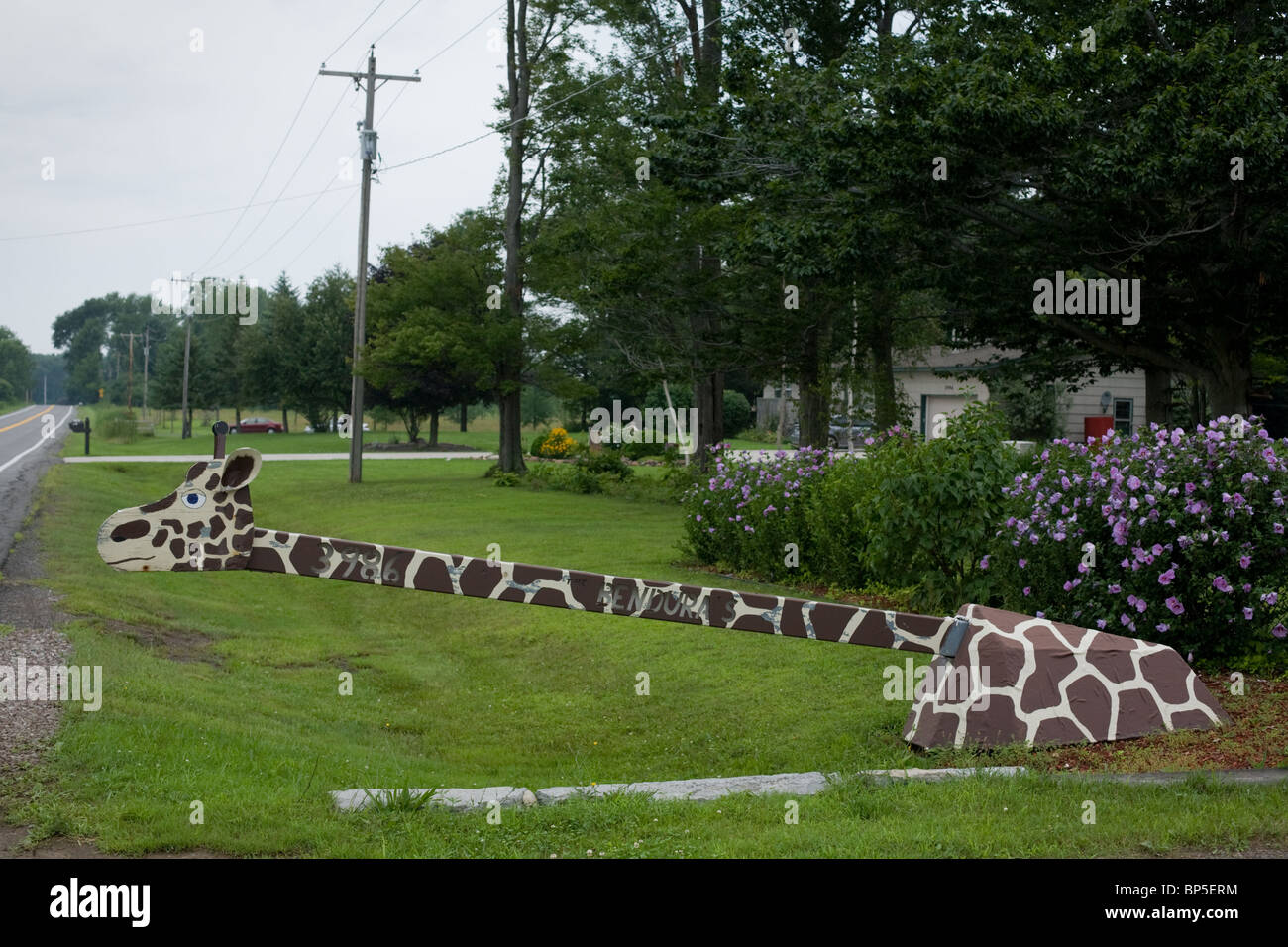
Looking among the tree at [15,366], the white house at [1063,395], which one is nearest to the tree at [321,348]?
the white house at [1063,395]

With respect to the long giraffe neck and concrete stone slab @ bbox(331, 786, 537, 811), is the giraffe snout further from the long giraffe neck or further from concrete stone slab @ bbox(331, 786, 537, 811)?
concrete stone slab @ bbox(331, 786, 537, 811)

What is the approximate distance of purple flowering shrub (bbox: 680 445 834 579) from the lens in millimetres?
14500

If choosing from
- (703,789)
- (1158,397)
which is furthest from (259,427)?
(703,789)

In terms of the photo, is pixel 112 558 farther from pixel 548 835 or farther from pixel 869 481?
pixel 869 481

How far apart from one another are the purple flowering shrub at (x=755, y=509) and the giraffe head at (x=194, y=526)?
906 cm

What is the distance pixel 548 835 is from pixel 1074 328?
14.0 m

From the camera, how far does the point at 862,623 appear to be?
6.97 meters

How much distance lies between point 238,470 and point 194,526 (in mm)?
360

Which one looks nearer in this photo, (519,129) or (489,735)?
(489,735)

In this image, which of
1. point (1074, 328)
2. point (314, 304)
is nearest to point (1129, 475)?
point (1074, 328)

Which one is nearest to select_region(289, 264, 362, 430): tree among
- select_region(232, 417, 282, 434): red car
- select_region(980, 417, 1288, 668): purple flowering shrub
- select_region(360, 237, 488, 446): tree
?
select_region(232, 417, 282, 434): red car

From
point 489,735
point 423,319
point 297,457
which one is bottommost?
point 489,735

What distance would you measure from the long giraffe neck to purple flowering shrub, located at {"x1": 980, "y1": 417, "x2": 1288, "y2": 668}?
209 centimetres

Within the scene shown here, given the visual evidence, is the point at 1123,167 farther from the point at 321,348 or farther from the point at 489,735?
the point at 321,348
